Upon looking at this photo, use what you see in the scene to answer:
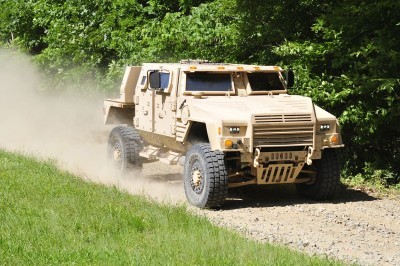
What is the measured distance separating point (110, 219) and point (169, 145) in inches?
140

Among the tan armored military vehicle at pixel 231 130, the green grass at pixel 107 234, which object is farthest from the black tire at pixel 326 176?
the green grass at pixel 107 234

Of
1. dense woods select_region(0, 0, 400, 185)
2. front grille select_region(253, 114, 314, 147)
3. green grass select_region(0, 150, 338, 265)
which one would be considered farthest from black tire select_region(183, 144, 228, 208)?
dense woods select_region(0, 0, 400, 185)

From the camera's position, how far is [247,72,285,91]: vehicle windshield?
12.6 m

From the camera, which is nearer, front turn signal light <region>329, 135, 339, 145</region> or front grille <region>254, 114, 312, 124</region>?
front grille <region>254, 114, 312, 124</region>

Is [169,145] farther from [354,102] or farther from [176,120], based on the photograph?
[354,102]

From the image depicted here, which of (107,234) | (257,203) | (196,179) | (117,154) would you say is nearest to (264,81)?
(257,203)

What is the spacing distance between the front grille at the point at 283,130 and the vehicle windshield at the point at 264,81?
1.50m

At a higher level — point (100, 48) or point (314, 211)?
point (100, 48)

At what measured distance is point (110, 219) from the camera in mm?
9516

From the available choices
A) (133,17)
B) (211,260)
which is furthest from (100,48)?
(211,260)

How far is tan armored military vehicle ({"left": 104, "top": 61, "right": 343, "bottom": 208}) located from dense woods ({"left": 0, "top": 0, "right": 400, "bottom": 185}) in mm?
1521

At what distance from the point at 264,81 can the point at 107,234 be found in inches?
185

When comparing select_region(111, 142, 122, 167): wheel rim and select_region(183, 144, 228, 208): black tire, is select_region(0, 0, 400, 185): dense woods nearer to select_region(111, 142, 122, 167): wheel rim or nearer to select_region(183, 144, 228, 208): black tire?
select_region(111, 142, 122, 167): wheel rim

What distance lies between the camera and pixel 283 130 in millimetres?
11156
